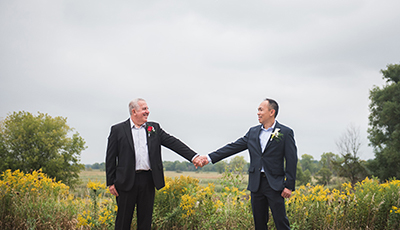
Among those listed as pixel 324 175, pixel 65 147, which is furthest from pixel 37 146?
pixel 324 175

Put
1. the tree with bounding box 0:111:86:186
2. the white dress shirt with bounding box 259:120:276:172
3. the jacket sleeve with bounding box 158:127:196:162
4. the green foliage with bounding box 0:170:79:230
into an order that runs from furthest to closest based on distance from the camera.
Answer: the tree with bounding box 0:111:86:186 → the green foliage with bounding box 0:170:79:230 → the jacket sleeve with bounding box 158:127:196:162 → the white dress shirt with bounding box 259:120:276:172

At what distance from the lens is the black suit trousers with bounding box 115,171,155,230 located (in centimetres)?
377

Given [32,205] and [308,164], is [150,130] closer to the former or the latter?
[32,205]

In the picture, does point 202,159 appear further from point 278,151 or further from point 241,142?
point 278,151

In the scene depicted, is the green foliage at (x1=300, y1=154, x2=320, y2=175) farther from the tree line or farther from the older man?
the older man

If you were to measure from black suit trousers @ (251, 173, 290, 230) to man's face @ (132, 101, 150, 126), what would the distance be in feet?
5.59

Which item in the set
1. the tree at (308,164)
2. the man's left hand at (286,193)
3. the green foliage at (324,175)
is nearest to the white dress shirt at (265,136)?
the man's left hand at (286,193)

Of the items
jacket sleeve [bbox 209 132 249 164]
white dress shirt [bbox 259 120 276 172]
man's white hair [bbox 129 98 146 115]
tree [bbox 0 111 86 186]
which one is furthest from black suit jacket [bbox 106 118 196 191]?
tree [bbox 0 111 86 186]

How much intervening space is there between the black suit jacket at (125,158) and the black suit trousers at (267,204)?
4.07 feet

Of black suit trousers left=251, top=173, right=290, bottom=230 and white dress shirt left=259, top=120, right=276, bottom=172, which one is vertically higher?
white dress shirt left=259, top=120, right=276, bottom=172

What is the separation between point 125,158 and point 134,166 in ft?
0.50

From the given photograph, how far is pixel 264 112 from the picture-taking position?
3975 millimetres

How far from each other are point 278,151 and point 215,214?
188cm

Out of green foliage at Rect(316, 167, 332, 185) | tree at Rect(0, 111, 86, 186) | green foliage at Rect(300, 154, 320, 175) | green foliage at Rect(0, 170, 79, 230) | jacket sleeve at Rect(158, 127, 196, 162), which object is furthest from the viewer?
green foliage at Rect(300, 154, 320, 175)
